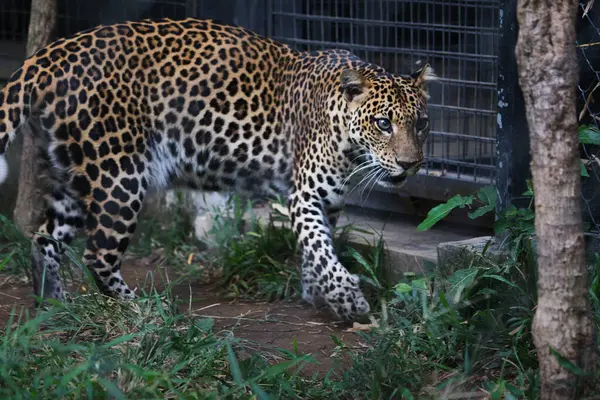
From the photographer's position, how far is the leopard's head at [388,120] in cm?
502

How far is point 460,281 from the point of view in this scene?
4.30 m

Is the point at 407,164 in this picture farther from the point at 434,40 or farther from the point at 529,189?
the point at 434,40

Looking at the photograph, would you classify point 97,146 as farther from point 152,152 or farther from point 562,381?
point 562,381

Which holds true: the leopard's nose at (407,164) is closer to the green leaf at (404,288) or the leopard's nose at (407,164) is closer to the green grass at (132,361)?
the green leaf at (404,288)

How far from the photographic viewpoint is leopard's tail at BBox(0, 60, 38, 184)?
495cm

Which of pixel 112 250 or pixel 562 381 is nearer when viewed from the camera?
pixel 562 381

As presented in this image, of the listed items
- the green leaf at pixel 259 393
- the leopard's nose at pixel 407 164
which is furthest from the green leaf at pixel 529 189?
the green leaf at pixel 259 393

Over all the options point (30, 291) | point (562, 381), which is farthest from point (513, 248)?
point (30, 291)

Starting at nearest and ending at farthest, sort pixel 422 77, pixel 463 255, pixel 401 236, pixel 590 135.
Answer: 1. pixel 590 135
2. pixel 463 255
3. pixel 422 77
4. pixel 401 236

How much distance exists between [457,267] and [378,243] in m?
0.84

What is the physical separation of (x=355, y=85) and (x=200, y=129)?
37.3 inches

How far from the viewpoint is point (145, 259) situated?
670 cm

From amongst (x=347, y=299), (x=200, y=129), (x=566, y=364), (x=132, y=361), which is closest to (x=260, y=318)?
(x=347, y=299)

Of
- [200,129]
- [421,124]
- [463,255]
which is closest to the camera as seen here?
[463,255]
